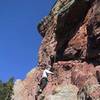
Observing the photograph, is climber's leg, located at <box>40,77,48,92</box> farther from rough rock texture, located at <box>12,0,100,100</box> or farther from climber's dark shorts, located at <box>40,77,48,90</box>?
rough rock texture, located at <box>12,0,100,100</box>

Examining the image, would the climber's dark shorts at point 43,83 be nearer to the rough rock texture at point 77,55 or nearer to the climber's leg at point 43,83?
the climber's leg at point 43,83

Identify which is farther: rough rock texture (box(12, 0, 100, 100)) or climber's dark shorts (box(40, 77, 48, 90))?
climber's dark shorts (box(40, 77, 48, 90))

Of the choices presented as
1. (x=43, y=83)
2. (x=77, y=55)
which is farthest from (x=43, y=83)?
(x=77, y=55)

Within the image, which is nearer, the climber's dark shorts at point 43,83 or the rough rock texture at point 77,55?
the rough rock texture at point 77,55

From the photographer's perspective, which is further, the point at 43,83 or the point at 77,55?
the point at 43,83

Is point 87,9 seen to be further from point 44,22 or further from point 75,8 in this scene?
point 44,22

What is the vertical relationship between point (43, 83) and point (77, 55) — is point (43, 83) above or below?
below

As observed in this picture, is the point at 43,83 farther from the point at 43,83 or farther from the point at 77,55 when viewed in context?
the point at 77,55

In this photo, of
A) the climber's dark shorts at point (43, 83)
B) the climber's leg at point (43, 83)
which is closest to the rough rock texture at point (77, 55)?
the climber's dark shorts at point (43, 83)

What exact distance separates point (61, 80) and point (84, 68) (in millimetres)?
3522

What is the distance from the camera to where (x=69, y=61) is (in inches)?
1578

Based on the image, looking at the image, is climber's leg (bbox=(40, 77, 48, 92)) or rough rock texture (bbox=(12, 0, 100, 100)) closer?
rough rock texture (bbox=(12, 0, 100, 100))

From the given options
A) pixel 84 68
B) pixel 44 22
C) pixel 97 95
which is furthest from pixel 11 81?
pixel 97 95

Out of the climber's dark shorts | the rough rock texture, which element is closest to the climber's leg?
the climber's dark shorts
